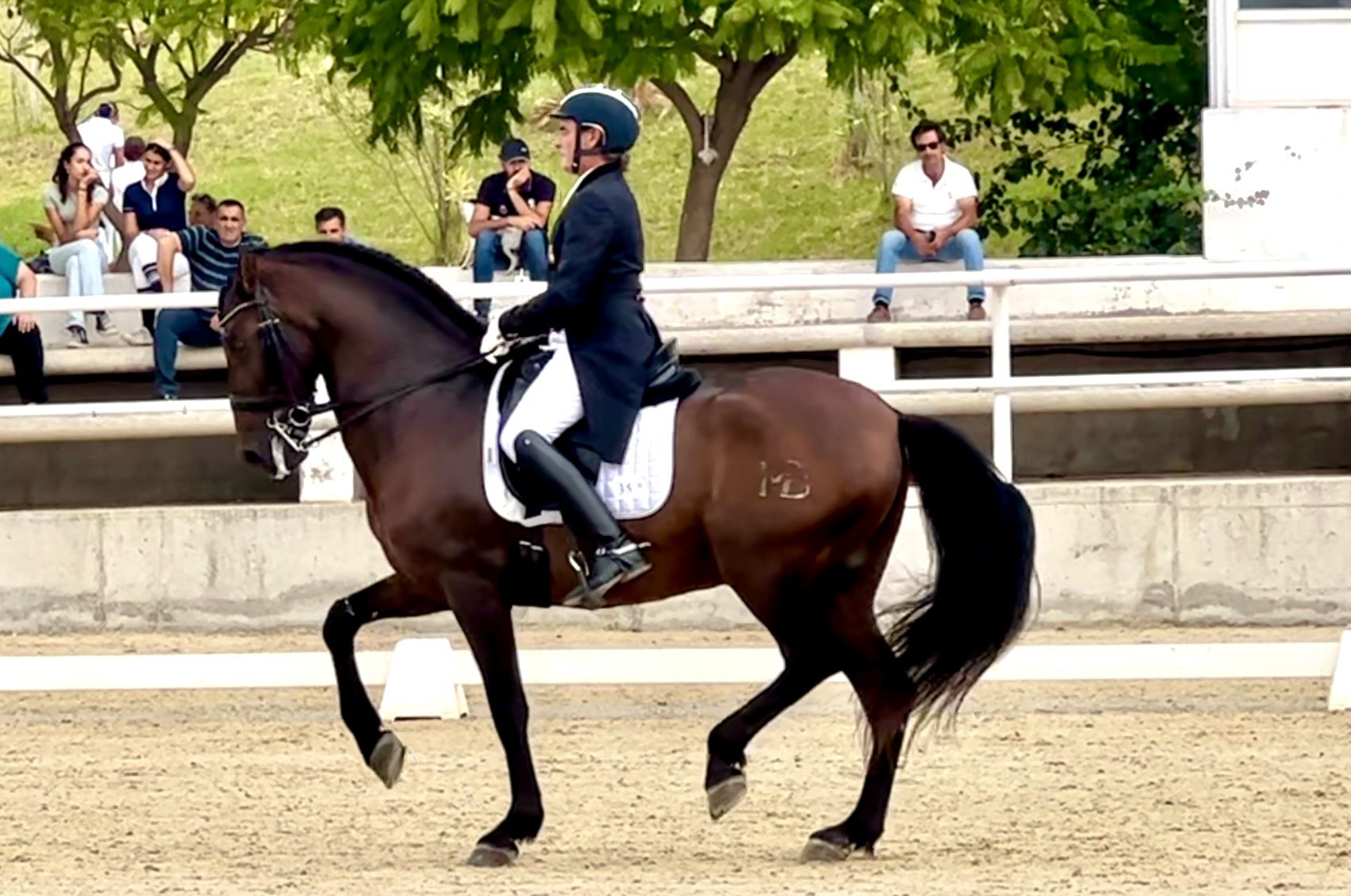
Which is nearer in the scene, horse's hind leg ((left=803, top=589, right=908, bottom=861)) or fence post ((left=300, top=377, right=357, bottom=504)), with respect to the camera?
horse's hind leg ((left=803, top=589, right=908, bottom=861))

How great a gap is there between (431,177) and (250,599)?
16426 mm

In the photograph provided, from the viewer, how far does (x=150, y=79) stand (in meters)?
29.5

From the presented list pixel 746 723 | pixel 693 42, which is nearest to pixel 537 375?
pixel 746 723

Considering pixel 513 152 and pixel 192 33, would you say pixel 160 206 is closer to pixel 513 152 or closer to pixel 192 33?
pixel 513 152

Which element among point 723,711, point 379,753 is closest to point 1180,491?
point 723,711

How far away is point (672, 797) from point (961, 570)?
5.51 ft

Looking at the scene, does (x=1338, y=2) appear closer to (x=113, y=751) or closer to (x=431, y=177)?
(x=113, y=751)

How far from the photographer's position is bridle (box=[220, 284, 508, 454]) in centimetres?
937

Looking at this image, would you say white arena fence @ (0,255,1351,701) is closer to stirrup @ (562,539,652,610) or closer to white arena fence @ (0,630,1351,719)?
white arena fence @ (0,630,1351,719)

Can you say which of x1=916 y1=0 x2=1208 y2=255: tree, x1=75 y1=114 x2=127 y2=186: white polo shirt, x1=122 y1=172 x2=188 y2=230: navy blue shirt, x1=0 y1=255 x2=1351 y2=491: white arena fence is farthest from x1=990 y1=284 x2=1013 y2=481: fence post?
x1=75 y1=114 x2=127 y2=186: white polo shirt

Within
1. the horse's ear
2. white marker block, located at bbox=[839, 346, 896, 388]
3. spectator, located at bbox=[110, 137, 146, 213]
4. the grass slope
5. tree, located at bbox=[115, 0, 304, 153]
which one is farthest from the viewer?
the grass slope

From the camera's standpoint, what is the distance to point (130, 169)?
2173cm

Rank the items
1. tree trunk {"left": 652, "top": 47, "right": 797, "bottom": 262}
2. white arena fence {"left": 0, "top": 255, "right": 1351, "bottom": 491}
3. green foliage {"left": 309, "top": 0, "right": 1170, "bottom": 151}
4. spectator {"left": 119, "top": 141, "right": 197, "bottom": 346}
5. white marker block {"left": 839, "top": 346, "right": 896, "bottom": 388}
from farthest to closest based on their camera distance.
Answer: tree trunk {"left": 652, "top": 47, "right": 797, "bottom": 262} → green foliage {"left": 309, "top": 0, "right": 1170, "bottom": 151} → spectator {"left": 119, "top": 141, "right": 197, "bottom": 346} → white marker block {"left": 839, "top": 346, "right": 896, "bottom": 388} → white arena fence {"left": 0, "top": 255, "right": 1351, "bottom": 491}

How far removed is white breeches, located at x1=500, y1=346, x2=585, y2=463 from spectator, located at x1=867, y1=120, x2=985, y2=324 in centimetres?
830
